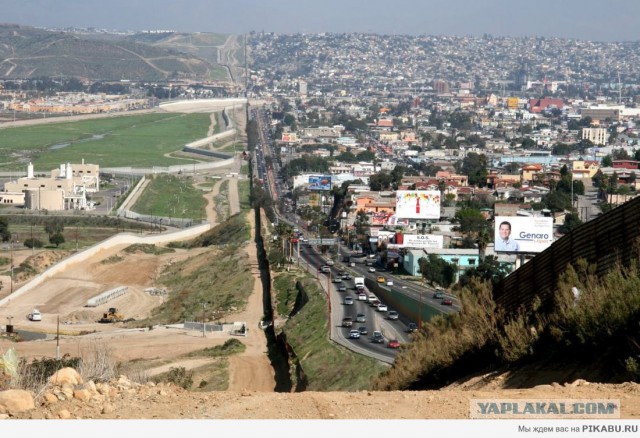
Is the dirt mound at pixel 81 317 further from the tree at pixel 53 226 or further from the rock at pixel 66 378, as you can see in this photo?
the rock at pixel 66 378

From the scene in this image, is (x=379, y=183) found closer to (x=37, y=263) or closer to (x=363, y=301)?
(x=37, y=263)

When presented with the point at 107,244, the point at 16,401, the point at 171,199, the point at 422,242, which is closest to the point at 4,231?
the point at 107,244

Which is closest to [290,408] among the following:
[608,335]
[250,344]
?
[608,335]

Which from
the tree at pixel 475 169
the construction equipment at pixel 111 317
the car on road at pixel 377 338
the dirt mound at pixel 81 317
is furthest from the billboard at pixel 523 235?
the tree at pixel 475 169

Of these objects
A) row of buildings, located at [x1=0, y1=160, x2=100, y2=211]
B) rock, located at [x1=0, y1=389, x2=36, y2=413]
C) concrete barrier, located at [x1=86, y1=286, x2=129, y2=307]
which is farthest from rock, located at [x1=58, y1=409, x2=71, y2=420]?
row of buildings, located at [x1=0, y1=160, x2=100, y2=211]
